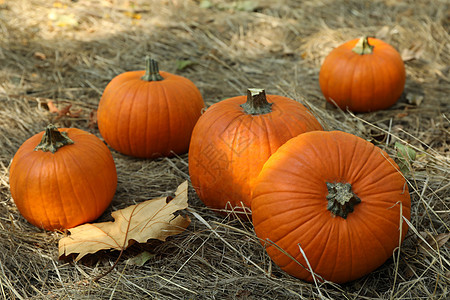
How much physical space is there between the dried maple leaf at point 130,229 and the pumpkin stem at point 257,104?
0.58m

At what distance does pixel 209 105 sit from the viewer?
13.4ft

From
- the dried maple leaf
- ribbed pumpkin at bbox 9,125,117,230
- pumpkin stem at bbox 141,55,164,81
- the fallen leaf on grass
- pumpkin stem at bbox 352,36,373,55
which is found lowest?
the fallen leaf on grass

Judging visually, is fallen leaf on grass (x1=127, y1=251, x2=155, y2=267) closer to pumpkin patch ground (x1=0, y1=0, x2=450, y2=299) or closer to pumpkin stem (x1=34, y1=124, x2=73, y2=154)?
pumpkin patch ground (x1=0, y1=0, x2=450, y2=299)

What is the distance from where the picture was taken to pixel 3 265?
7.54ft

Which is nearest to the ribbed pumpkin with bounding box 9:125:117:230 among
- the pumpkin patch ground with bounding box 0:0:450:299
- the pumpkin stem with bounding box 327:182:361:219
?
the pumpkin patch ground with bounding box 0:0:450:299

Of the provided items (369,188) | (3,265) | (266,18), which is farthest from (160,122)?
(266,18)

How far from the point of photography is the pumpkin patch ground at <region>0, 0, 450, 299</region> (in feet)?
7.19

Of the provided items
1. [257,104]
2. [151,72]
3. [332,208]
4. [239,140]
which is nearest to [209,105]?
[151,72]

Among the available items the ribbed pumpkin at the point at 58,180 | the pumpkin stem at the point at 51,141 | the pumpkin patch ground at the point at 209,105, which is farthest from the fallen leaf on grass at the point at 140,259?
the pumpkin stem at the point at 51,141

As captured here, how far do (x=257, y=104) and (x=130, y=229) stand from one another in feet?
3.29

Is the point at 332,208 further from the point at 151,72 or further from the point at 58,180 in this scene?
the point at 151,72

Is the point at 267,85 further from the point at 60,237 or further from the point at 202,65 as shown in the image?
the point at 60,237

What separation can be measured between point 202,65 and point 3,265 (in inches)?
126

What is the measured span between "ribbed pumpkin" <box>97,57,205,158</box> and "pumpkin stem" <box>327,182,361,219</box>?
150 cm
